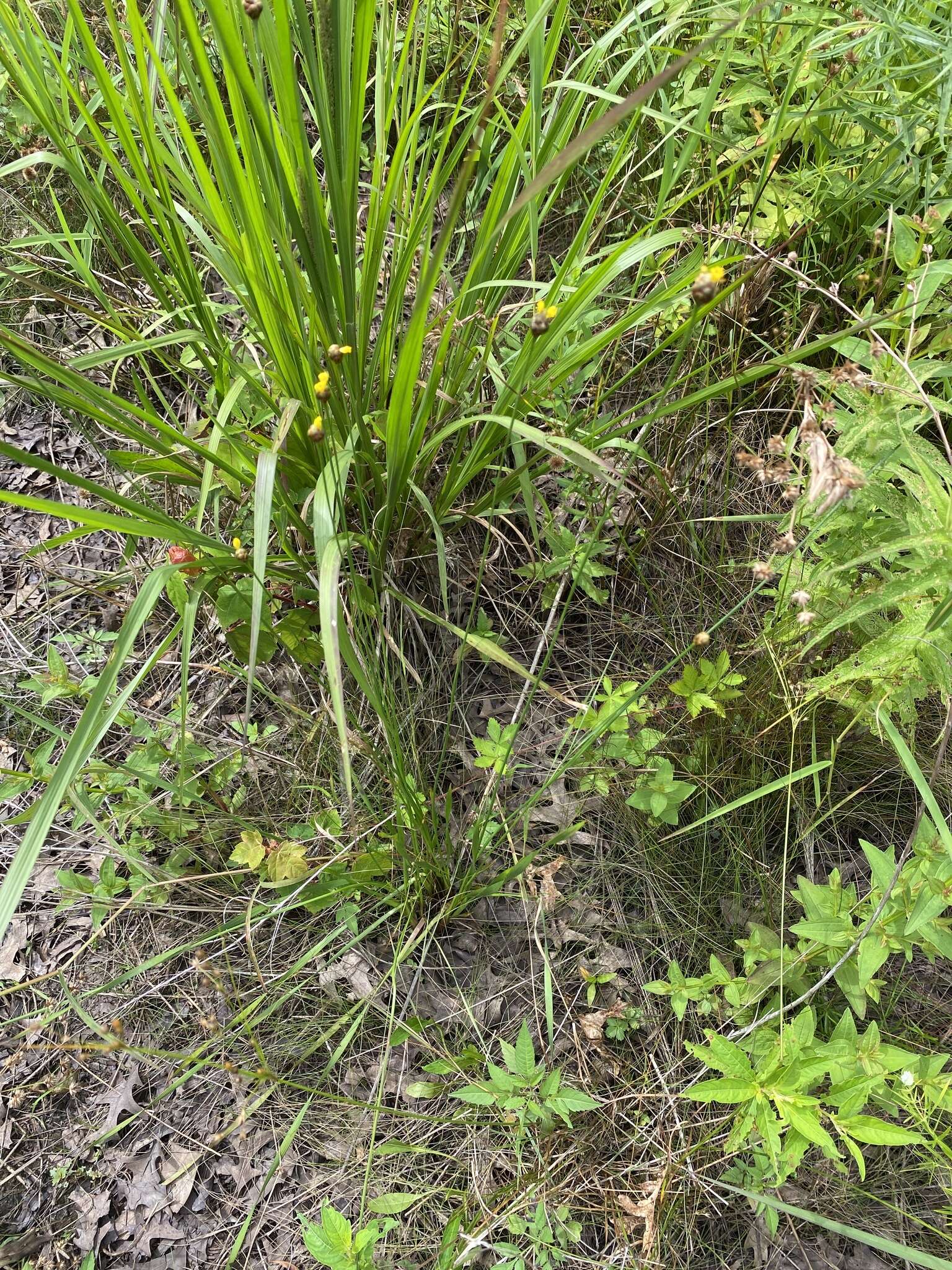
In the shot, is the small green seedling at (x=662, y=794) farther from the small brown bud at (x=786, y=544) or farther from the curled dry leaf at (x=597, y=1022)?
the small brown bud at (x=786, y=544)

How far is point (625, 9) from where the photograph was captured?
1.64 metres

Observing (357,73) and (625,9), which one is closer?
(357,73)

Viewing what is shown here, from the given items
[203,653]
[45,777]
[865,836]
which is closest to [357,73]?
[203,653]

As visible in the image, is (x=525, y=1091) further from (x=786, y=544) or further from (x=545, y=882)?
A: (x=786, y=544)

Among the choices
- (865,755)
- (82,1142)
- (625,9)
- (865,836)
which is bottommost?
(82,1142)

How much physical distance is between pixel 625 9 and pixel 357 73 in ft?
2.76

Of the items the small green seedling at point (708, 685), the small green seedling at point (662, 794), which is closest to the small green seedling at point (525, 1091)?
the small green seedling at point (662, 794)

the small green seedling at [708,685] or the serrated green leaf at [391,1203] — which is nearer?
the serrated green leaf at [391,1203]

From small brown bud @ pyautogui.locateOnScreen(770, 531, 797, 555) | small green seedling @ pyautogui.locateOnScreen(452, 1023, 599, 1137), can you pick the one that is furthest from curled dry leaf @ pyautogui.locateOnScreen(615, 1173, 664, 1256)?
small brown bud @ pyautogui.locateOnScreen(770, 531, 797, 555)

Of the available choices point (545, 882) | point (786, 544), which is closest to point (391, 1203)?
point (545, 882)

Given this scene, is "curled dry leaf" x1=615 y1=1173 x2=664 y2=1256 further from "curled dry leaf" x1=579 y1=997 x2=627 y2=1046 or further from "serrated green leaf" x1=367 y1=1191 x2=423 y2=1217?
"serrated green leaf" x1=367 y1=1191 x2=423 y2=1217

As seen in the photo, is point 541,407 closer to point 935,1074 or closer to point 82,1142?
point 935,1074

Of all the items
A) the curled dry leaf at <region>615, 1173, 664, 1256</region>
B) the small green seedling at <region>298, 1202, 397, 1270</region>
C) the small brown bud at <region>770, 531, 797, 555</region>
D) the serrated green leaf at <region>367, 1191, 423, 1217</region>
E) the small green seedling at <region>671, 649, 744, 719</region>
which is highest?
the small brown bud at <region>770, 531, 797, 555</region>

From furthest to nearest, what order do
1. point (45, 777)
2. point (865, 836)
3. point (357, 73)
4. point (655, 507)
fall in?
point (655, 507), point (865, 836), point (45, 777), point (357, 73)
